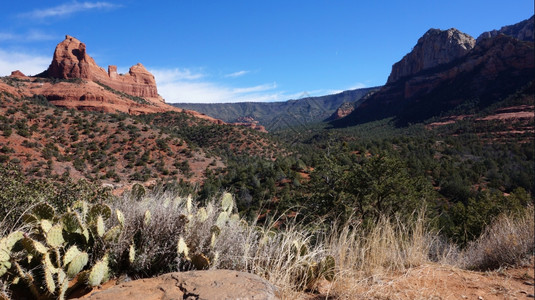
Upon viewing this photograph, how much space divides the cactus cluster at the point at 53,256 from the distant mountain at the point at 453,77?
81007 millimetres

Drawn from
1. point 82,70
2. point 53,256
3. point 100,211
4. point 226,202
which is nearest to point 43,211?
point 100,211

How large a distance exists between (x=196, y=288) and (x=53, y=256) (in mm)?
1438

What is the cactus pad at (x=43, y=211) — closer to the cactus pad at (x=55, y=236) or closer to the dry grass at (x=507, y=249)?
the cactus pad at (x=55, y=236)

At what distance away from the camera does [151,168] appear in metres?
28.9

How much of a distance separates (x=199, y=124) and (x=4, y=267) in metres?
54.0

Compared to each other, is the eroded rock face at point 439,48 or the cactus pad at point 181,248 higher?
the eroded rock face at point 439,48

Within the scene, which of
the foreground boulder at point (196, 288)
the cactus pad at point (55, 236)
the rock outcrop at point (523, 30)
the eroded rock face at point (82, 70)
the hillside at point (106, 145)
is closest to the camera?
the foreground boulder at point (196, 288)

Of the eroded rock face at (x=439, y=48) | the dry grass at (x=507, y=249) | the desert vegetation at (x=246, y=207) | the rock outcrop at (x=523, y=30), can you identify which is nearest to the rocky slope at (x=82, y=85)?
the desert vegetation at (x=246, y=207)

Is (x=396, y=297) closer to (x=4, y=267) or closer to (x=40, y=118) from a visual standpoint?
(x=4, y=267)

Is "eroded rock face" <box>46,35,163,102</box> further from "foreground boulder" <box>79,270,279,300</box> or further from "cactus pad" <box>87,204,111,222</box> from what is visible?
"foreground boulder" <box>79,270,279,300</box>

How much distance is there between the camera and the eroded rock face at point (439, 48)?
10695cm

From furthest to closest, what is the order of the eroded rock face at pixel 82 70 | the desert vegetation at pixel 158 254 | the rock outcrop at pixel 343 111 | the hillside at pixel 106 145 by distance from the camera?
the rock outcrop at pixel 343 111 → the eroded rock face at pixel 82 70 → the hillside at pixel 106 145 → the desert vegetation at pixel 158 254

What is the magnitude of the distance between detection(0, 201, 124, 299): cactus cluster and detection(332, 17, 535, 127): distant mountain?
81007mm

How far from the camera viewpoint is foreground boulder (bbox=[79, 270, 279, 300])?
6.59 ft
